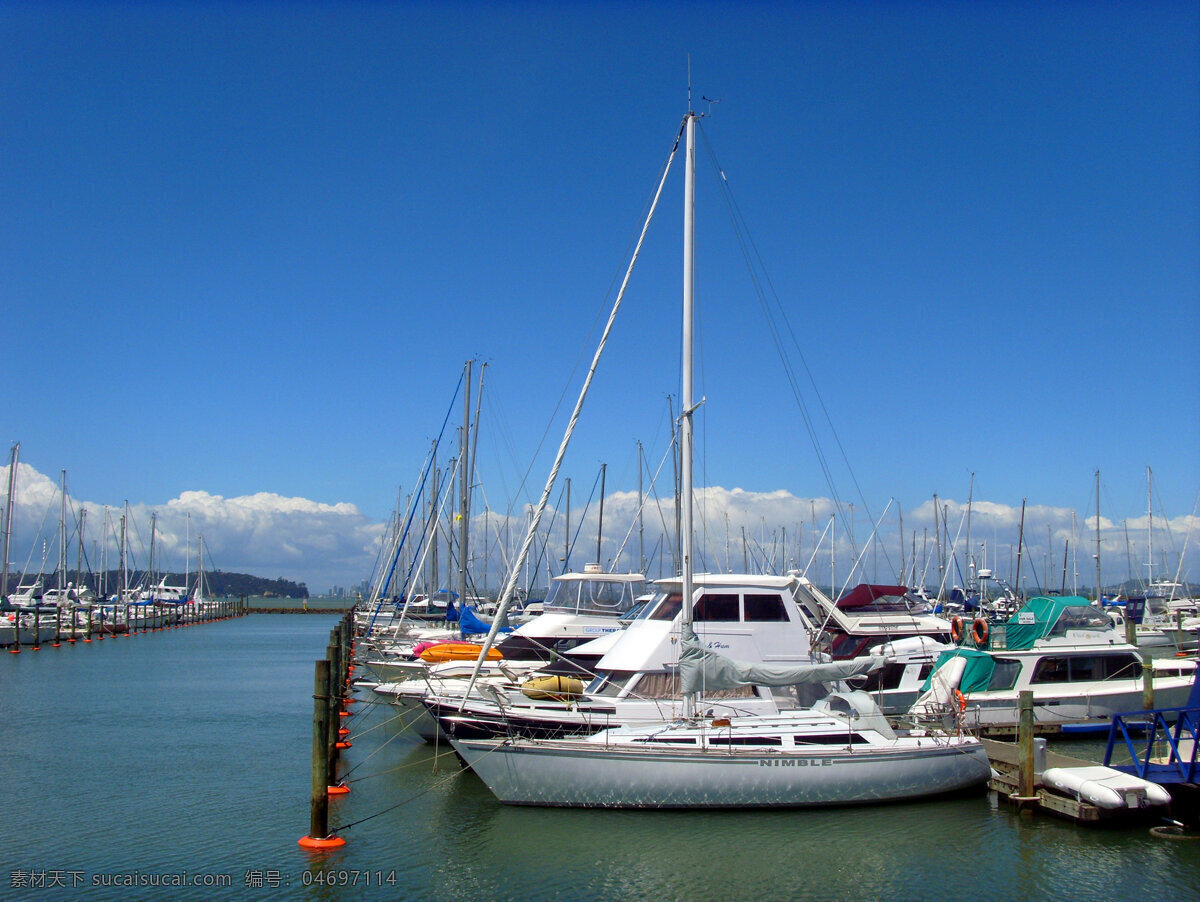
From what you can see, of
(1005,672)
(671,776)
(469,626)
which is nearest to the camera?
(671,776)

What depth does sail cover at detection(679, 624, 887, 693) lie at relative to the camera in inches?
696

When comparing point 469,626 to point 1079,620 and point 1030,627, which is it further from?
point 1079,620

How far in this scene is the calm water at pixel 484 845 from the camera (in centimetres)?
1365

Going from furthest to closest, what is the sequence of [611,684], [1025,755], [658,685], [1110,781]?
[611,684]
[658,685]
[1025,755]
[1110,781]

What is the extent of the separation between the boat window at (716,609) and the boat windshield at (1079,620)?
12776mm

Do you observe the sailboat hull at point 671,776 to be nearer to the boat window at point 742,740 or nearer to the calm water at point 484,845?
the calm water at point 484,845

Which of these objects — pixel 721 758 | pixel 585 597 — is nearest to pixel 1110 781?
pixel 721 758

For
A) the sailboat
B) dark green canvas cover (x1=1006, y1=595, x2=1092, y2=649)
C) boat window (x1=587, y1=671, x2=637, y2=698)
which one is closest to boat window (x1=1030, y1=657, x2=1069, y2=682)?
dark green canvas cover (x1=1006, y1=595, x2=1092, y2=649)

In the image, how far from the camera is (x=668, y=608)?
20.3 meters

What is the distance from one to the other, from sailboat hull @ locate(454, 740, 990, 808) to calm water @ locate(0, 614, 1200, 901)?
29 cm

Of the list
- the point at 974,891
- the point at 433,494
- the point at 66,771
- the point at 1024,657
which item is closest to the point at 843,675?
the point at 974,891

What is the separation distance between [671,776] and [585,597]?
16.2 metres

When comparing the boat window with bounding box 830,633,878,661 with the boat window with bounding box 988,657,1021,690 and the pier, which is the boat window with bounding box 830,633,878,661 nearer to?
the boat window with bounding box 988,657,1021,690

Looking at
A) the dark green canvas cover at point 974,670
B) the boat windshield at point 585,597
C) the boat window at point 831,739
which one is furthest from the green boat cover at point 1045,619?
the boat windshield at point 585,597
